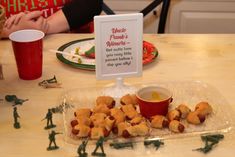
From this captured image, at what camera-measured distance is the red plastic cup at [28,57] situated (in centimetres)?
122

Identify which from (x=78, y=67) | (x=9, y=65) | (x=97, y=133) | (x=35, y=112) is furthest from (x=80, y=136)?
(x=9, y=65)

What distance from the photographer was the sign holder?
43.1 inches

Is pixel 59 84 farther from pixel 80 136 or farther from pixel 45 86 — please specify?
pixel 80 136

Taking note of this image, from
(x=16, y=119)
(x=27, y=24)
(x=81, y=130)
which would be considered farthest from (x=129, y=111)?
(x=27, y=24)

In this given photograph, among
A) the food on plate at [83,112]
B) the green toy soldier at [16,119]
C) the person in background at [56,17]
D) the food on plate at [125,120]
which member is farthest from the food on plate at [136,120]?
the person in background at [56,17]

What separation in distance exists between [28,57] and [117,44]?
28cm

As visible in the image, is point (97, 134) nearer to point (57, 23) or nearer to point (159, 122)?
point (159, 122)

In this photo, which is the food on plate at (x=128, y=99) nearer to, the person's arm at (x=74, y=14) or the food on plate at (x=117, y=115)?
the food on plate at (x=117, y=115)

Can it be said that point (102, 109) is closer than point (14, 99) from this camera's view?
Yes

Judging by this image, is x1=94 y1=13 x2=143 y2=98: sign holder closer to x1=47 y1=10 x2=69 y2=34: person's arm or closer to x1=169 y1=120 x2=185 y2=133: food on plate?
x1=169 y1=120 x2=185 y2=133: food on plate

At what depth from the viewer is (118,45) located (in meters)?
1.11

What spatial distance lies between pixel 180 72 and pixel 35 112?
456 millimetres

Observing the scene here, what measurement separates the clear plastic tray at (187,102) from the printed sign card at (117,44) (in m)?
0.07

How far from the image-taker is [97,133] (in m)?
0.93
